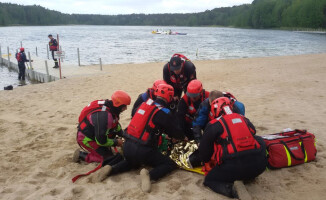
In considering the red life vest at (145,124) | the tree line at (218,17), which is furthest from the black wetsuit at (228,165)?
the tree line at (218,17)

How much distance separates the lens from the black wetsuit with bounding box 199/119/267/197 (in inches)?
128

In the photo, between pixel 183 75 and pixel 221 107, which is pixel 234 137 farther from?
pixel 183 75

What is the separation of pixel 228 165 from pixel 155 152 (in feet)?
3.67

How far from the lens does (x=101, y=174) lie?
377cm

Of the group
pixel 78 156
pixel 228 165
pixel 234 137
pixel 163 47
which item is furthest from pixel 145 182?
pixel 163 47

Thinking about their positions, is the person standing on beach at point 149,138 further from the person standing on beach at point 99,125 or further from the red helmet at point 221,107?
the red helmet at point 221,107

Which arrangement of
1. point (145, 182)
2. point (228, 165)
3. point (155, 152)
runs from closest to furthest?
point (228, 165) < point (145, 182) < point (155, 152)

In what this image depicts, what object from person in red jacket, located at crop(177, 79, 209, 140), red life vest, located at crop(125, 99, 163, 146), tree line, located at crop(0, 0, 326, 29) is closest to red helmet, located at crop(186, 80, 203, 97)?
person in red jacket, located at crop(177, 79, 209, 140)

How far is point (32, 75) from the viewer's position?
1612 centimetres

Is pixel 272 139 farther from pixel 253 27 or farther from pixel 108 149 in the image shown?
pixel 253 27

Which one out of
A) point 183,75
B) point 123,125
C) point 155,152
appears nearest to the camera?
point 155,152

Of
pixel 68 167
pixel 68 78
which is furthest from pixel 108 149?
pixel 68 78

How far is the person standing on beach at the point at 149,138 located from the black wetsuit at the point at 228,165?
0.63 meters

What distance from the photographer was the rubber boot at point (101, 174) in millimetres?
3740
